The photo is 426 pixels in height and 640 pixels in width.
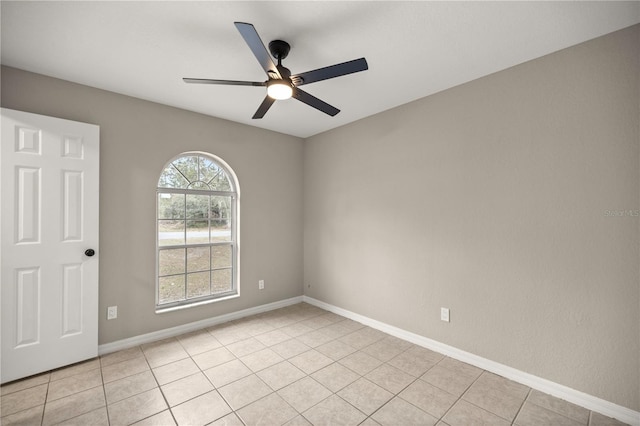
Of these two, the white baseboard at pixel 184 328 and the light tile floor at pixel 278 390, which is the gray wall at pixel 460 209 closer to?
the white baseboard at pixel 184 328

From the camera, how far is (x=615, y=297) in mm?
1946

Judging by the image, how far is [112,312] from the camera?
2863 mm

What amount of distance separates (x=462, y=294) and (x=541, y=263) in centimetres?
70

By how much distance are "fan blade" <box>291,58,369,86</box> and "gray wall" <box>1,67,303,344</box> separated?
1.98 metres

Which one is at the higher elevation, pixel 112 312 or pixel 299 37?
pixel 299 37

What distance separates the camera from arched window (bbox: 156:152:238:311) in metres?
3.35

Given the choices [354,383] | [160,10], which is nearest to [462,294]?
[354,383]

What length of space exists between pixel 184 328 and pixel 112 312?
76 centimetres

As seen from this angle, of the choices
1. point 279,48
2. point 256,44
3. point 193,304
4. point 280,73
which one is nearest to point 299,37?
point 279,48

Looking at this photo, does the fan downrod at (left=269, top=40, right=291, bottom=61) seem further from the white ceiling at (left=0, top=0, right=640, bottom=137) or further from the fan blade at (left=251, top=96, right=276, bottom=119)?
the fan blade at (left=251, top=96, right=276, bottom=119)

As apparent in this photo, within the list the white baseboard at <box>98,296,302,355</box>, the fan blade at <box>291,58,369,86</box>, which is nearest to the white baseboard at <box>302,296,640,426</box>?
the white baseboard at <box>98,296,302,355</box>

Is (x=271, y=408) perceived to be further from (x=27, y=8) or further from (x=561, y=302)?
(x=27, y=8)

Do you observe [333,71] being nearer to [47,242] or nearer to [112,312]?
[47,242]

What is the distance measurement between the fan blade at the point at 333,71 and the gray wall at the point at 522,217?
147 centimetres
